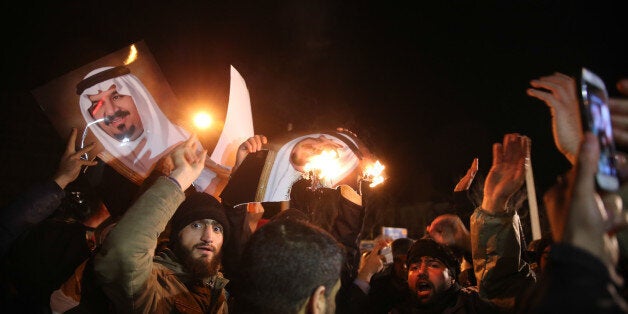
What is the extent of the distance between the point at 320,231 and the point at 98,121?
131 inches

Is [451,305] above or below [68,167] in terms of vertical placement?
below

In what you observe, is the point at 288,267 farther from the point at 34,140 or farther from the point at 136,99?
the point at 34,140

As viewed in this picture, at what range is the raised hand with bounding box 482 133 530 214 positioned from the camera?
2.62m

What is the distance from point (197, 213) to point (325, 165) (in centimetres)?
152

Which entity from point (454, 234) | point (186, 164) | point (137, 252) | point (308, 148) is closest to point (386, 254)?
point (454, 234)

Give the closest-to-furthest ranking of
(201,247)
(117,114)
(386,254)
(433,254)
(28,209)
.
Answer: (28,209)
(201,247)
(433,254)
(117,114)
(386,254)

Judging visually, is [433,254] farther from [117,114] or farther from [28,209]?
[117,114]

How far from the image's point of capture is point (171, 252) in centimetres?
344

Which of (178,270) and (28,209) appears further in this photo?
(178,270)

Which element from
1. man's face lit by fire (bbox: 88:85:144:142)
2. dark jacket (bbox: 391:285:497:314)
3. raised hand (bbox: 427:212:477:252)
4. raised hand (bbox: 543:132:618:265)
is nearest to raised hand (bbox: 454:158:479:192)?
raised hand (bbox: 427:212:477:252)

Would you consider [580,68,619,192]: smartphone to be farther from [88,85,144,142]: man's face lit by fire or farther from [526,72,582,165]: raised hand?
[88,85,144,142]: man's face lit by fire

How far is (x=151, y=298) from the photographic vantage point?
2459 millimetres

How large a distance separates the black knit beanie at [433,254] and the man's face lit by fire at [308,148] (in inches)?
57.5

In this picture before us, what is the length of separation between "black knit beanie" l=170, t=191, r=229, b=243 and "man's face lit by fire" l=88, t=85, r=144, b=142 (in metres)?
1.26
